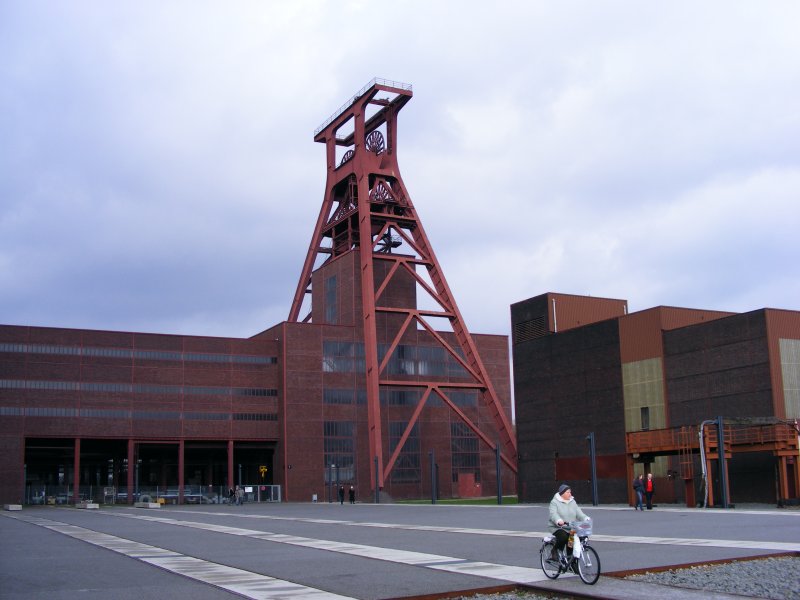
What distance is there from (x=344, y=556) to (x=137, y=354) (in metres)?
61.6

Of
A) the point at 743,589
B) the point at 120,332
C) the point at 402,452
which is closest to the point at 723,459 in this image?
the point at 743,589

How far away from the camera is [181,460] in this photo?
7619 cm

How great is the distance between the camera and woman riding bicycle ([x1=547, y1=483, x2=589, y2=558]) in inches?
523

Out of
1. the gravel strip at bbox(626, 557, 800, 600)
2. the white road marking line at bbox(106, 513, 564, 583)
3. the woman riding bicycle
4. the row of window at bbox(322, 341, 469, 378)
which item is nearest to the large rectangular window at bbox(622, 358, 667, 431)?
the white road marking line at bbox(106, 513, 564, 583)

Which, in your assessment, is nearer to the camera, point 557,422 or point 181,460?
point 557,422

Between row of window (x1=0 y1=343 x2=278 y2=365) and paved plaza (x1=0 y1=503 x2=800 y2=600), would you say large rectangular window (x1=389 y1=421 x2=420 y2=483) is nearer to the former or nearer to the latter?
row of window (x1=0 y1=343 x2=278 y2=365)

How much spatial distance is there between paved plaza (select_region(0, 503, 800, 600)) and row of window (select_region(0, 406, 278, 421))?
150 ft

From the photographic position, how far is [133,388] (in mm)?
75938

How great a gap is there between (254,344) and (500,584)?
68569 millimetres

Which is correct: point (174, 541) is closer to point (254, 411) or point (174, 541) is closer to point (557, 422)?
point (557, 422)

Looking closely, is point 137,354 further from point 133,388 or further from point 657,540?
point 657,540

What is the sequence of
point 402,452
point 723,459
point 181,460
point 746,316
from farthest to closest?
1. point 402,452
2. point 181,460
3. point 746,316
4. point 723,459

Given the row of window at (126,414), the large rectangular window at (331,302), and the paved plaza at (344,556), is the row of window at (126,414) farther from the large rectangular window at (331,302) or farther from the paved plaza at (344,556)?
the paved plaza at (344,556)

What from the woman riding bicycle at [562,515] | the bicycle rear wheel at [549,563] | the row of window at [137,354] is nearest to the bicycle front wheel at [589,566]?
the woman riding bicycle at [562,515]
